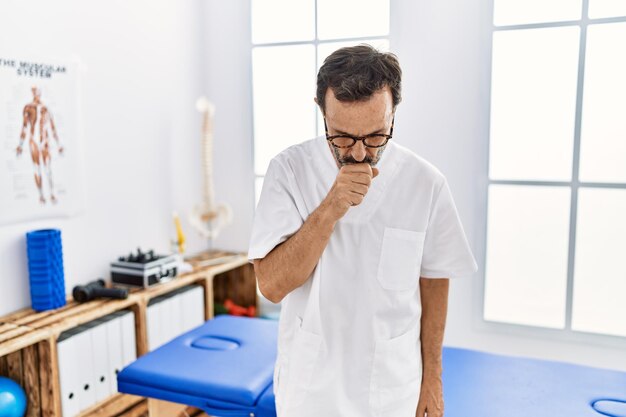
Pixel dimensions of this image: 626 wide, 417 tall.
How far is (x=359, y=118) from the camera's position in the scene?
3.65ft

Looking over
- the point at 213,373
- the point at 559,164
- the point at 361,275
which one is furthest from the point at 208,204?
the point at 361,275

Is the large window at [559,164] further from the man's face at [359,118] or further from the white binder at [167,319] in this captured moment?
the man's face at [359,118]

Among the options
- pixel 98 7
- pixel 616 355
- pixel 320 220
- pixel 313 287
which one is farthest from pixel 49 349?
pixel 616 355

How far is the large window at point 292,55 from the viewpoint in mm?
3016

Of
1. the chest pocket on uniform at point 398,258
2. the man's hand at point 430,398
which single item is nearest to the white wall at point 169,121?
the man's hand at point 430,398

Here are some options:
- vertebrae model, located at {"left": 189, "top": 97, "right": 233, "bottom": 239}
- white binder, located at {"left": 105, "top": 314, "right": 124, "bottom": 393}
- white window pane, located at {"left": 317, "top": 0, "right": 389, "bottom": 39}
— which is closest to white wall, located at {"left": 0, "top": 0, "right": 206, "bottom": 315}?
vertebrae model, located at {"left": 189, "top": 97, "right": 233, "bottom": 239}

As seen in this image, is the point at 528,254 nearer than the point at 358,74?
No

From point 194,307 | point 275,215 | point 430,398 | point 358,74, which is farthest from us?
point 194,307

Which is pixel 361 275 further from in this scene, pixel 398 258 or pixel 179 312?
pixel 179 312

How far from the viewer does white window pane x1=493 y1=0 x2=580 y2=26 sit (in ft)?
8.26

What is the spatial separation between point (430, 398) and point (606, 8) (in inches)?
81.6

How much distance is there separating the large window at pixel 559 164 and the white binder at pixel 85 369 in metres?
2.00

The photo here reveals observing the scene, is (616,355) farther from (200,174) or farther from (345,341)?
(200,174)

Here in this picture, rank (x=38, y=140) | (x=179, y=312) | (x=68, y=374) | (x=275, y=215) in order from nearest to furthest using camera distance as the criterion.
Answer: (x=275, y=215) → (x=68, y=374) → (x=38, y=140) → (x=179, y=312)
